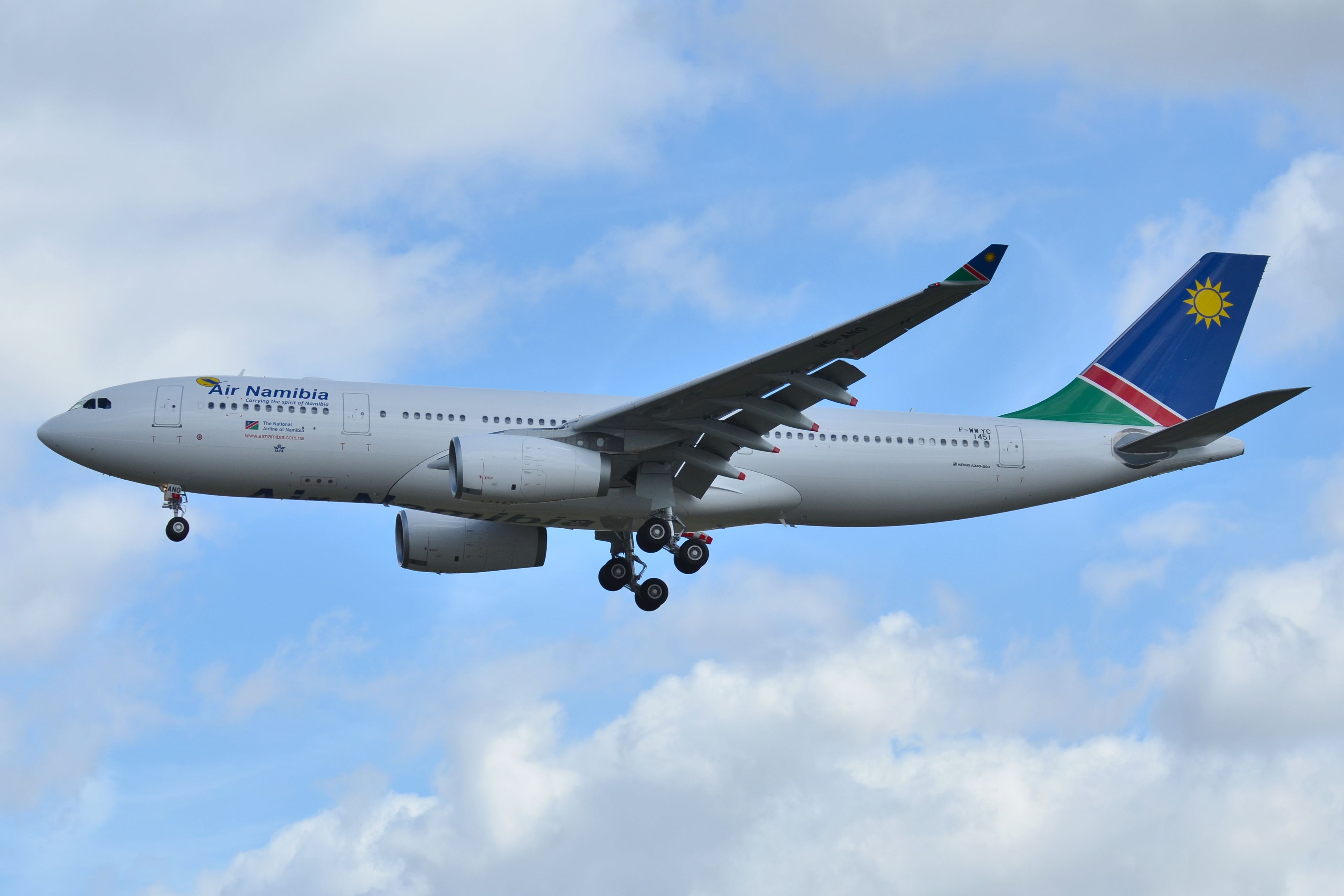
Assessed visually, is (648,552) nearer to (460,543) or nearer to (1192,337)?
(460,543)

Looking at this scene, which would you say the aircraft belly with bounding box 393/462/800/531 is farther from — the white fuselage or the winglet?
the winglet

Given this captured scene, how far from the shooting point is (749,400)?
31375mm

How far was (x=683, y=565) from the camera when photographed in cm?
3528

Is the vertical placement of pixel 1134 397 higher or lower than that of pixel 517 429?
higher

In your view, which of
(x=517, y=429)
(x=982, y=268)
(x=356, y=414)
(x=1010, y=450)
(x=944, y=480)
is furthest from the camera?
(x=1010, y=450)

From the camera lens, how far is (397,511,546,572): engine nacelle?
123 ft

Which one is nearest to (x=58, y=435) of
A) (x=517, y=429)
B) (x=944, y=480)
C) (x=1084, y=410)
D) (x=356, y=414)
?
(x=356, y=414)

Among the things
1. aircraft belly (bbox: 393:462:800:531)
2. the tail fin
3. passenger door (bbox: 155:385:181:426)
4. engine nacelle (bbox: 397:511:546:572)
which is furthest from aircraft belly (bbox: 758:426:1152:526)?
passenger door (bbox: 155:385:181:426)

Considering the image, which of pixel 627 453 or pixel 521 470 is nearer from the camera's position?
pixel 521 470

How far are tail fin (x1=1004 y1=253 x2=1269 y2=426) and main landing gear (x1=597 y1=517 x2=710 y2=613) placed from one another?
884 centimetres

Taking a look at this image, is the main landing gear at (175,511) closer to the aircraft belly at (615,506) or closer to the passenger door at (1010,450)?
the aircraft belly at (615,506)

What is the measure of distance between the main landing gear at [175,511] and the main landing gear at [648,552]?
367 inches

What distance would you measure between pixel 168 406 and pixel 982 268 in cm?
1664

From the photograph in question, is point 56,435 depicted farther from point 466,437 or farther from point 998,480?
point 998,480
